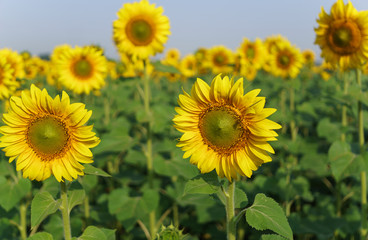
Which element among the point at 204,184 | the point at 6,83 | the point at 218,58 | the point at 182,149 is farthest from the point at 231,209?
the point at 218,58

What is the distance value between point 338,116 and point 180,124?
13.8 ft

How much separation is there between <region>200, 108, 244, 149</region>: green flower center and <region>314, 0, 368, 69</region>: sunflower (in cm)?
206

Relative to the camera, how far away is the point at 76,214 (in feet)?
13.1

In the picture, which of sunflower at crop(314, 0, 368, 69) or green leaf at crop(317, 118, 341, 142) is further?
green leaf at crop(317, 118, 341, 142)

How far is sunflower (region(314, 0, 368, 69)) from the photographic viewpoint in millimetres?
3312

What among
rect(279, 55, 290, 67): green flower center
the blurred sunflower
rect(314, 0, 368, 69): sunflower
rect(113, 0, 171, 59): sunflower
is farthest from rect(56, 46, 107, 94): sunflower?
the blurred sunflower

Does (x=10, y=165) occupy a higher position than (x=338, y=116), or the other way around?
(x=338, y=116)

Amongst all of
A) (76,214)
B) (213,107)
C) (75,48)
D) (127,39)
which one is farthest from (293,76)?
(213,107)

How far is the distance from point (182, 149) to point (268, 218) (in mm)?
568

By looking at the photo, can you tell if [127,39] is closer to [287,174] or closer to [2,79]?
[2,79]

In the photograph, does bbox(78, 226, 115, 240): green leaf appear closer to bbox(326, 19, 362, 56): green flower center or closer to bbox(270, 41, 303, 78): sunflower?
bbox(326, 19, 362, 56): green flower center

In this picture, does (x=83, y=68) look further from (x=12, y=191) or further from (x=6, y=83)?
(x=12, y=191)

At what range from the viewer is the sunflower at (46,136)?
194cm

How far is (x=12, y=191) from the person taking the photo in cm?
291
